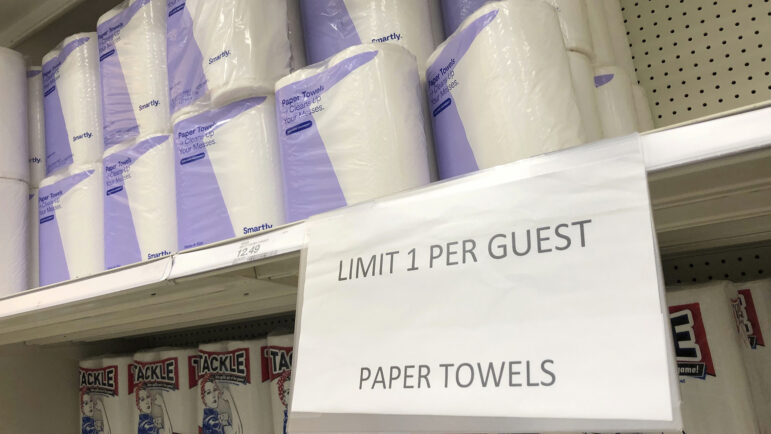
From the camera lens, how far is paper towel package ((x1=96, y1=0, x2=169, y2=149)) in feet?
3.15

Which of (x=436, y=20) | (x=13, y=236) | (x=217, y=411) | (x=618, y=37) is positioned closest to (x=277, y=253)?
(x=436, y=20)

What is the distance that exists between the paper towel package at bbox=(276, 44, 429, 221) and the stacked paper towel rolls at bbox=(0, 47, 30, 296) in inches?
28.1

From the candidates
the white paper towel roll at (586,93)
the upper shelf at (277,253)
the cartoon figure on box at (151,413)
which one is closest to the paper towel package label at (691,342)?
the upper shelf at (277,253)

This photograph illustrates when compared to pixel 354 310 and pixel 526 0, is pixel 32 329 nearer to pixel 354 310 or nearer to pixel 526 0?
pixel 354 310

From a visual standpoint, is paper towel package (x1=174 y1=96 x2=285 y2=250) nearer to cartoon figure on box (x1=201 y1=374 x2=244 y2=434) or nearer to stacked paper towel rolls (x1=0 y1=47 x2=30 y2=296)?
cartoon figure on box (x1=201 y1=374 x2=244 y2=434)

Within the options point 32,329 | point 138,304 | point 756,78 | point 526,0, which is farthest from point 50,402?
point 756,78

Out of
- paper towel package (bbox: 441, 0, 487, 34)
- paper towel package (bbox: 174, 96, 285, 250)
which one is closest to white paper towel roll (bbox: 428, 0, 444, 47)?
paper towel package (bbox: 441, 0, 487, 34)

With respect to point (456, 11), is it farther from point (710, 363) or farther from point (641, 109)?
point (710, 363)

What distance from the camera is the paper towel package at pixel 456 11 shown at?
0.77 m

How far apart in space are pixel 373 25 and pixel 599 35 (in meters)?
0.35

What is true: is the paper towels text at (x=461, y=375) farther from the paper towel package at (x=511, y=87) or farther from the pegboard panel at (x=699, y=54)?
the pegboard panel at (x=699, y=54)

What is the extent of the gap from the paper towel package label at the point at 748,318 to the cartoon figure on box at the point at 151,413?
1030 millimetres

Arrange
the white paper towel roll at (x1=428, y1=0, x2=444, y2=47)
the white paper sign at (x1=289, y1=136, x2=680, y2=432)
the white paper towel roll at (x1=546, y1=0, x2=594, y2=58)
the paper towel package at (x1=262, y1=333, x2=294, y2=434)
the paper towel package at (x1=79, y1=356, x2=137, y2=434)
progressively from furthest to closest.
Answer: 1. the paper towel package at (x1=79, y1=356, x2=137, y2=434)
2. the paper towel package at (x1=262, y1=333, x2=294, y2=434)
3. the white paper towel roll at (x1=428, y1=0, x2=444, y2=47)
4. the white paper towel roll at (x1=546, y1=0, x2=594, y2=58)
5. the white paper sign at (x1=289, y1=136, x2=680, y2=432)

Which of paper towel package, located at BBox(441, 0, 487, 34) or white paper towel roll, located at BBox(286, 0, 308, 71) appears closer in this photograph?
paper towel package, located at BBox(441, 0, 487, 34)
